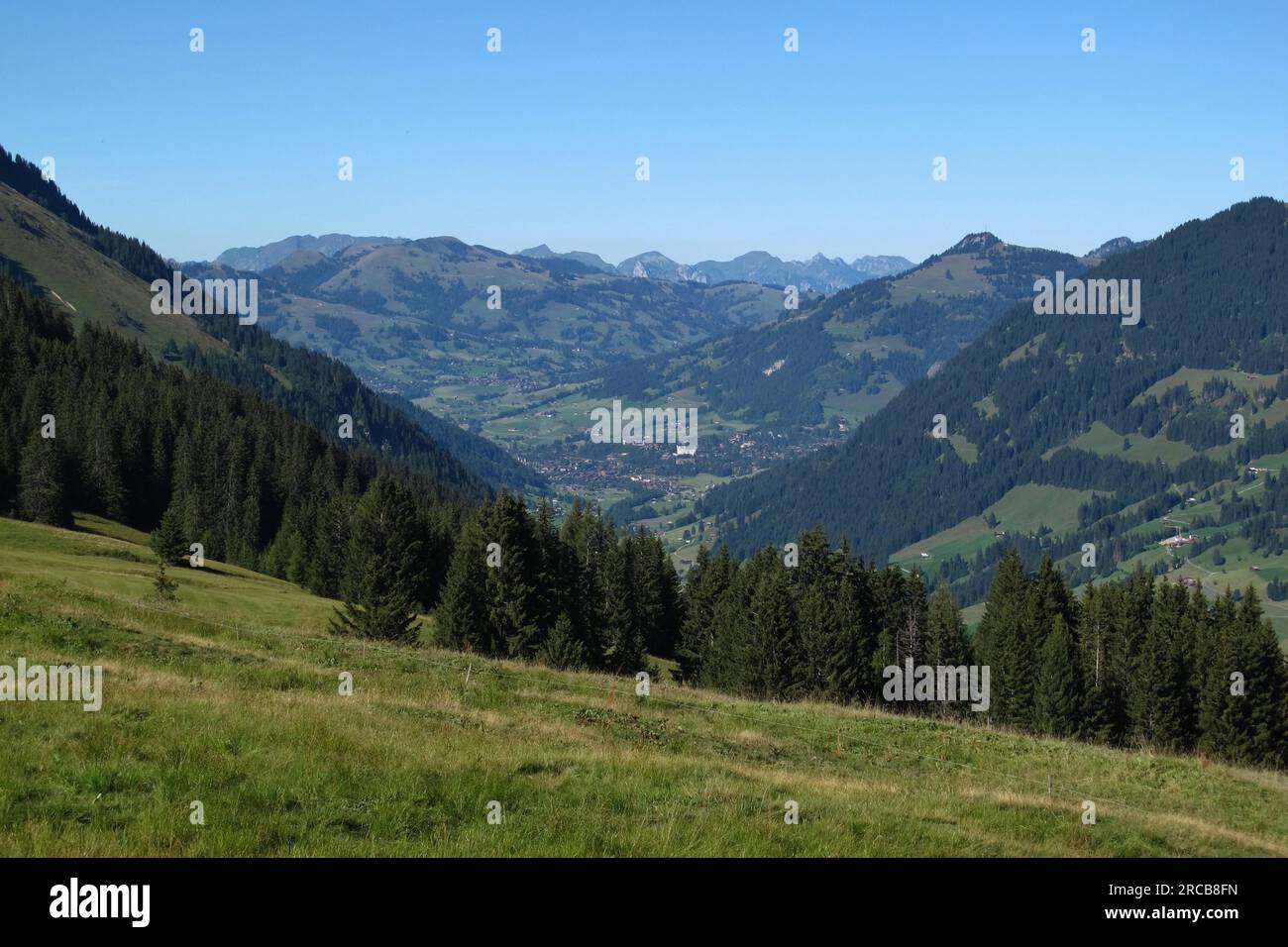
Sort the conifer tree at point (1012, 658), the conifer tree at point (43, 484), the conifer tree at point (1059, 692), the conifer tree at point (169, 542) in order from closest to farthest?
the conifer tree at point (1059, 692) < the conifer tree at point (1012, 658) < the conifer tree at point (169, 542) < the conifer tree at point (43, 484)

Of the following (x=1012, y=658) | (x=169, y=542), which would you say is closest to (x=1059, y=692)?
(x=1012, y=658)

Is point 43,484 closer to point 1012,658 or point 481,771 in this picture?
point 1012,658

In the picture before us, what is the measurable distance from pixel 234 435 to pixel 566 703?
386 ft

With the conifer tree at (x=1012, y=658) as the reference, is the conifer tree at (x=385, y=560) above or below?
above

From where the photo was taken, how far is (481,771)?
16.4 m

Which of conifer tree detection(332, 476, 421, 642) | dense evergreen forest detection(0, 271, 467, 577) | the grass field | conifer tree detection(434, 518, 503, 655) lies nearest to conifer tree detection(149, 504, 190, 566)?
dense evergreen forest detection(0, 271, 467, 577)

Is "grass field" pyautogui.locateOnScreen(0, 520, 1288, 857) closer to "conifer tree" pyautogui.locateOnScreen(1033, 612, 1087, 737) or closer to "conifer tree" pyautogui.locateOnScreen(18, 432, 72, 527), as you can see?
"conifer tree" pyautogui.locateOnScreen(1033, 612, 1087, 737)

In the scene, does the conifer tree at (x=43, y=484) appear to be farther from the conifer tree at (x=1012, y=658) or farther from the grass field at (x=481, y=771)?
the conifer tree at (x=1012, y=658)

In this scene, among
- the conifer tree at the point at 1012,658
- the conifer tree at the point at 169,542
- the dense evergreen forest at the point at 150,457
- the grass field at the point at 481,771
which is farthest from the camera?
the dense evergreen forest at the point at 150,457

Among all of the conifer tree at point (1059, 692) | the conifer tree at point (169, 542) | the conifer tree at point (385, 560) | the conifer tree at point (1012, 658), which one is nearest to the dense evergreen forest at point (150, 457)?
the conifer tree at point (169, 542)

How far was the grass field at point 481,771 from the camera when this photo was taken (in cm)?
1289

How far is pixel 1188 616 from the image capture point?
3076 inches
